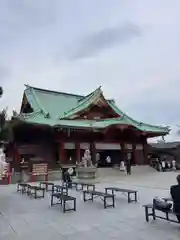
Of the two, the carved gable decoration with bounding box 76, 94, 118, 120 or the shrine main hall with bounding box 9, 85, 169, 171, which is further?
the carved gable decoration with bounding box 76, 94, 118, 120

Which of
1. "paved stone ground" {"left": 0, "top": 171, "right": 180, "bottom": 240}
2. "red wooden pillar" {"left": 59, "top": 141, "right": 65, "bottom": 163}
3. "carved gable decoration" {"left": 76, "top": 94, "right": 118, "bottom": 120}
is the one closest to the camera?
"paved stone ground" {"left": 0, "top": 171, "right": 180, "bottom": 240}

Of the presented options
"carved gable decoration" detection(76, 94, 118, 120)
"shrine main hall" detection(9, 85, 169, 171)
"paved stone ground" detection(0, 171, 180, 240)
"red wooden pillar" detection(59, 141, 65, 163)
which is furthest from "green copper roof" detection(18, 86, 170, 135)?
"paved stone ground" detection(0, 171, 180, 240)

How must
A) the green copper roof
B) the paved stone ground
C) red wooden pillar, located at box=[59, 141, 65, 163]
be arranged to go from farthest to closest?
the green copper roof, red wooden pillar, located at box=[59, 141, 65, 163], the paved stone ground

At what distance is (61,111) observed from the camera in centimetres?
2778

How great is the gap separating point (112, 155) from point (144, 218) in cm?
2409

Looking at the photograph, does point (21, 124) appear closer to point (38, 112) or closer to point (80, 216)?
point (38, 112)

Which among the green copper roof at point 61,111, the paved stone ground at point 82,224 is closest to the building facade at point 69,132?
the green copper roof at point 61,111

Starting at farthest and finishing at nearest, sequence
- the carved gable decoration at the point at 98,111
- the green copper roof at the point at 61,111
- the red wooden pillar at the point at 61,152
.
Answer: the carved gable decoration at the point at 98,111 < the green copper roof at the point at 61,111 < the red wooden pillar at the point at 61,152

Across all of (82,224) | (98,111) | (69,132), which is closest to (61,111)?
(98,111)

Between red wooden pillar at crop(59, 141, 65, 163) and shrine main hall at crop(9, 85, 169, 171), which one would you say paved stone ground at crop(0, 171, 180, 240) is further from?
red wooden pillar at crop(59, 141, 65, 163)

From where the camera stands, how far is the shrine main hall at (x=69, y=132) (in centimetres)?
2283

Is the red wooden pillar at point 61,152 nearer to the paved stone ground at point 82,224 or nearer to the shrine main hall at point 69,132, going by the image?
the shrine main hall at point 69,132

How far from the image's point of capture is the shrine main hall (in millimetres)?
22828

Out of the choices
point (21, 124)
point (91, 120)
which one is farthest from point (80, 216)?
point (91, 120)
